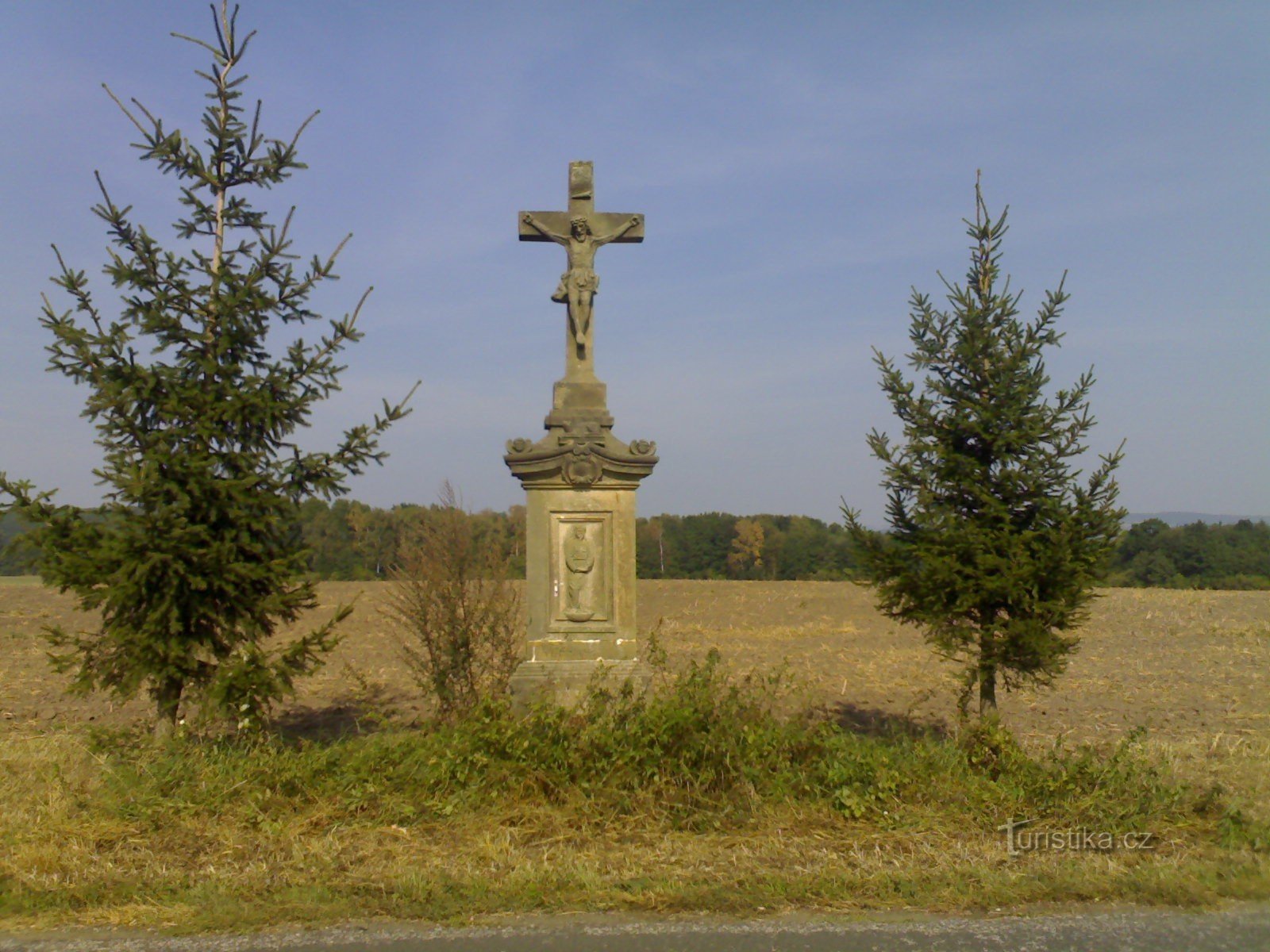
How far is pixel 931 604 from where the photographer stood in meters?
7.61

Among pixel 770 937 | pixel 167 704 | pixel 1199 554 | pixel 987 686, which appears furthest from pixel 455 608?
pixel 1199 554

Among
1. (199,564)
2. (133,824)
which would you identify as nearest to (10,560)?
(199,564)

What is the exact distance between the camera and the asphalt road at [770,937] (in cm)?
418

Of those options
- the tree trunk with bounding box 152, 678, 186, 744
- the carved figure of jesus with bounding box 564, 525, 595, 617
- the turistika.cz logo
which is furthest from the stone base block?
the turistika.cz logo

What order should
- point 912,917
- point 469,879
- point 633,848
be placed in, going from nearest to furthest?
point 912,917 → point 469,879 → point 633,848

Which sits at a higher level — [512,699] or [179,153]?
[179,153]

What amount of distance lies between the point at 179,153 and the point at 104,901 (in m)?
5.28

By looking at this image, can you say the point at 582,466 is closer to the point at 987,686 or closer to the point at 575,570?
the point at 575,570

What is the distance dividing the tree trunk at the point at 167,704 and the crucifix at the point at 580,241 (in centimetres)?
396

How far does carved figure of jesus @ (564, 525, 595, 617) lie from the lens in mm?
8016

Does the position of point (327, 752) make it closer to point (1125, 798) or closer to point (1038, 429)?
point (1125, 798)

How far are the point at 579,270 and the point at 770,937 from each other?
585 cm

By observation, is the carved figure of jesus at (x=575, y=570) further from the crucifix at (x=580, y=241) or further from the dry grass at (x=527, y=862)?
the dry grass at (x=527, y=862)

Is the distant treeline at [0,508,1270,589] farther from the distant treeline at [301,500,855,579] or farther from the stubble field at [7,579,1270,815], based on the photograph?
the stubble field at [7,579,1270,815]
